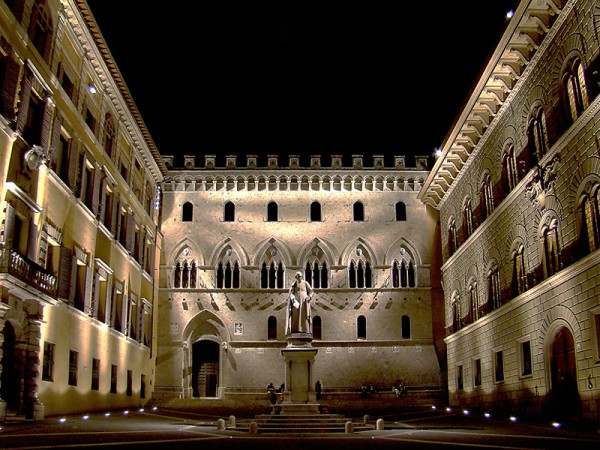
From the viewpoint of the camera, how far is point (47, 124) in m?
23.5

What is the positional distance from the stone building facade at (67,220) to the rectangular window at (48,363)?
0.19 ft

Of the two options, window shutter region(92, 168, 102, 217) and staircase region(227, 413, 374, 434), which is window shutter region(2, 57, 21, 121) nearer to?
window shutter region(92, 168, 102, 217)

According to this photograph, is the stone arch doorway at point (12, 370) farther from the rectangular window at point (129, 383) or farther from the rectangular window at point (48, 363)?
the rectangular window at point (129, 383)

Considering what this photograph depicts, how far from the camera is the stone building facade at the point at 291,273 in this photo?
41.6 m

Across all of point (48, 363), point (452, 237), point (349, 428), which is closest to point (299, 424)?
point (349, 428)

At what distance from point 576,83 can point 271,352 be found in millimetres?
25924

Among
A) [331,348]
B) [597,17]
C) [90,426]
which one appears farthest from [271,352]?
[597,17]

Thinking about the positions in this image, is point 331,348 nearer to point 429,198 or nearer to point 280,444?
point 429,198

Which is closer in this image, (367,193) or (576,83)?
(576,83)

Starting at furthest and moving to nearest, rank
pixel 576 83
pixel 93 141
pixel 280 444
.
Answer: pixel 93 141, pixel 576 83, pixel 280 444

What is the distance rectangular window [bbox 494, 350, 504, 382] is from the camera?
28.4m

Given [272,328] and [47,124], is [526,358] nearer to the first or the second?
[47,124]

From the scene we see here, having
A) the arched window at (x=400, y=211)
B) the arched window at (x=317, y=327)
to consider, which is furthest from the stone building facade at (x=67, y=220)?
the arched window at (x=400, y=211)

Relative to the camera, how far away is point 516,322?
26.4 metres
